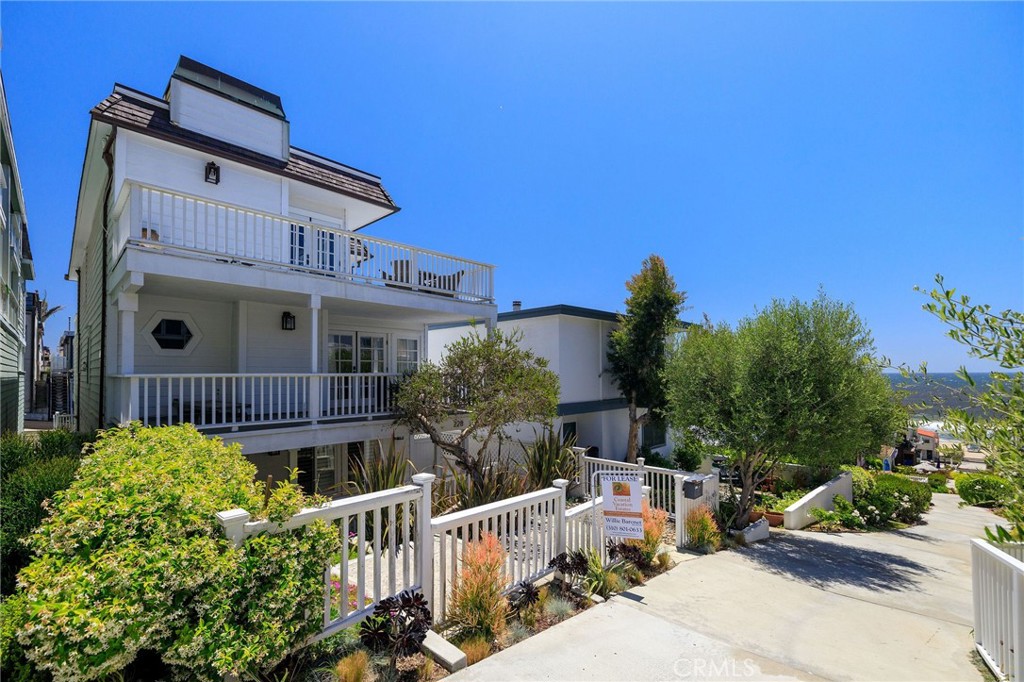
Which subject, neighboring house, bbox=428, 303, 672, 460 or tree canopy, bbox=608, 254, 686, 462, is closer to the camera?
neighboring house, bbox=428, 303, 672, 460

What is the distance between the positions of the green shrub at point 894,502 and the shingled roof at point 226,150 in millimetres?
14755

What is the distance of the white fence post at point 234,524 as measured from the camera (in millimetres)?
2756

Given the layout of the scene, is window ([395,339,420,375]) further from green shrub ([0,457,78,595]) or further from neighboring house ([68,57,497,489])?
green shrub ([0,457,78,595])

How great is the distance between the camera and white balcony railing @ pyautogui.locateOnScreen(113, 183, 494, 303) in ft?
23.6

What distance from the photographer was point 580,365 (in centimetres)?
1377

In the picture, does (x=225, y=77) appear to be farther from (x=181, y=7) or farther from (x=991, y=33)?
(x=991, y=33)

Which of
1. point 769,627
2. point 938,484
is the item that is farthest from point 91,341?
point 938,484

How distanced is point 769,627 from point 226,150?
487 inches

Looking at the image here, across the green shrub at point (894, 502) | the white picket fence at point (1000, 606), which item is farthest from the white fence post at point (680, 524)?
the green shrub at point (894, 502)

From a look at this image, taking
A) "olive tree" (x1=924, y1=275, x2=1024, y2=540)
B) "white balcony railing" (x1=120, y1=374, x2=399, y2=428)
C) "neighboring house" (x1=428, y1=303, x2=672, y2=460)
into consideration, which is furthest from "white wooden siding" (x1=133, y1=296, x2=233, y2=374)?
"olive tree" (x1=924, y1=275, x2=1024, y2=540)

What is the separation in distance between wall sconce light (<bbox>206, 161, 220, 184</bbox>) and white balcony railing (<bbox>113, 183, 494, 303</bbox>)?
57 centimetres

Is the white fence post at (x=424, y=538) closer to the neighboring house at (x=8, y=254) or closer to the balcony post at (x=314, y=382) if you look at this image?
the balcony post at (x=314, y=382)

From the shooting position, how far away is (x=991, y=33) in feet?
17.0

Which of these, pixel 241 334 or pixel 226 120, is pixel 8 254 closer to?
pixel 226 120
